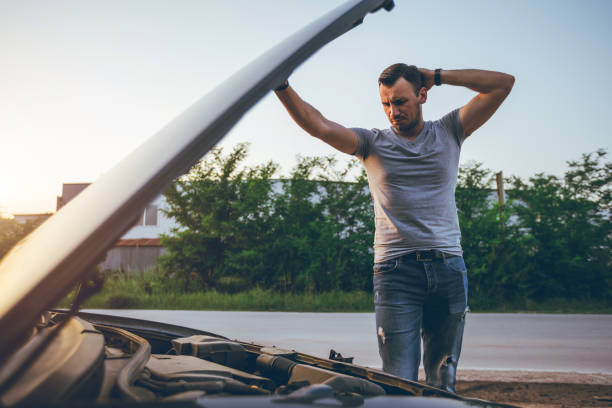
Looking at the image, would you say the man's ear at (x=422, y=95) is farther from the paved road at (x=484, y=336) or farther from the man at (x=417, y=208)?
the paved road at (x=484, y=336)

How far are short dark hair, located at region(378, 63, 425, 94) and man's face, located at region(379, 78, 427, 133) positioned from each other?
2 centimetres

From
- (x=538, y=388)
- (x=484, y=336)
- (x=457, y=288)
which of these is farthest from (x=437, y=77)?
(x=484, y=336)

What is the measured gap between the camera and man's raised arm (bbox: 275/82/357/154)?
1653mm

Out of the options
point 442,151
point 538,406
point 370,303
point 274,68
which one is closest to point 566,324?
point 370,303

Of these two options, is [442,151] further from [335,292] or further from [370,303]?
[335,292]

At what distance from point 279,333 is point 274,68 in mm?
7212

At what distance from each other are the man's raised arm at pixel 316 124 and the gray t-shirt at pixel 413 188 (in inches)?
2.6

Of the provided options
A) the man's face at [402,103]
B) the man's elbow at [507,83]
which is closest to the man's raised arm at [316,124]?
the man's face at [402,103]

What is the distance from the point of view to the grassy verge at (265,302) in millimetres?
11984

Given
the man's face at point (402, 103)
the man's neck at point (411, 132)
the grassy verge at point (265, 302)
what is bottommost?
the grassy verge at point (265, 302)

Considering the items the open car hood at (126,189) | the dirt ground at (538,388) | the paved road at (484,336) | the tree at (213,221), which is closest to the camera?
the open car hood at (126,189)

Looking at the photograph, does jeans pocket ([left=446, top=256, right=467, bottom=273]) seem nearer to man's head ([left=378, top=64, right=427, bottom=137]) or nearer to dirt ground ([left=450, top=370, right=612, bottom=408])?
man's head ([left=378, top=64, right=427, bottom=137])

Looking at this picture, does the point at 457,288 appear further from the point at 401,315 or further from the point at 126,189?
the point at 126,189

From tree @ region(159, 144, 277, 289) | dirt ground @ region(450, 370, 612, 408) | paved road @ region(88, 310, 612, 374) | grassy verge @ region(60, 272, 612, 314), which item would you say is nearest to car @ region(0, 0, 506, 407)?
dirt ground @ region(450, 370, 612, 408)
